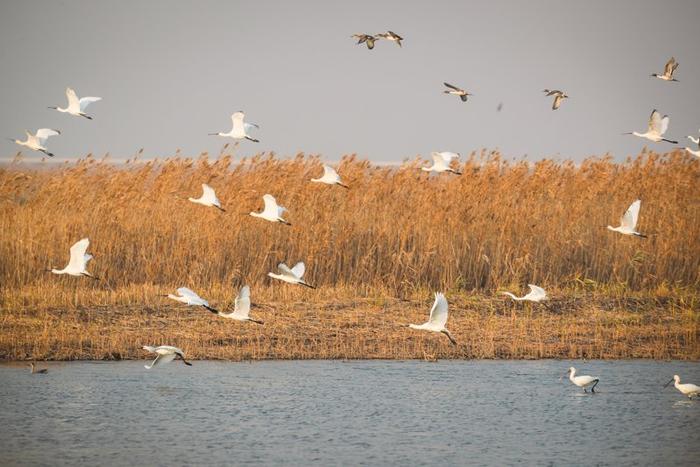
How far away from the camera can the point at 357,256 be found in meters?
16.6

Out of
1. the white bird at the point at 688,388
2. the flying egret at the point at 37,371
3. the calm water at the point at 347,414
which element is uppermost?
the white bird at the point at 688,388

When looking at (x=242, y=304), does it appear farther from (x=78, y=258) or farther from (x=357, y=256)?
(x=357, y=256)

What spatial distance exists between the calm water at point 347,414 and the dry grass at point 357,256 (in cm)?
92

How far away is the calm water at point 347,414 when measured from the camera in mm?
8781

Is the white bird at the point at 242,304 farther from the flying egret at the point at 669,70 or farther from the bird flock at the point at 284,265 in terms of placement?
the flying egret at the point at 669,70

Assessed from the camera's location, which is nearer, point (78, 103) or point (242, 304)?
point (242, 304)

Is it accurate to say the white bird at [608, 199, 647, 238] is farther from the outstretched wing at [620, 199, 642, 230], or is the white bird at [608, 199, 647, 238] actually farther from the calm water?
the calm water

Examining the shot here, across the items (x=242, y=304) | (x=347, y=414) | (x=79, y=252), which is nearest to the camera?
(x=347, y=414)

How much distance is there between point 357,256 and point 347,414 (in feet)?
21.6

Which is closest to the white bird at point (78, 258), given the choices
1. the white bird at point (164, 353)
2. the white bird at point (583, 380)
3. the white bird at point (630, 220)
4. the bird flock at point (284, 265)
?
the bird flock at point (284, 265)

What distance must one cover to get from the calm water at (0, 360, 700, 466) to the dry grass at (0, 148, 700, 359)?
92 cm

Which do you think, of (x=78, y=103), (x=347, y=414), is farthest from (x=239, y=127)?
(x=347, y=414)

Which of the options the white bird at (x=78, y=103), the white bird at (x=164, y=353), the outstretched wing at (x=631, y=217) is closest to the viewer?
the white bird at (x=164, y=353)

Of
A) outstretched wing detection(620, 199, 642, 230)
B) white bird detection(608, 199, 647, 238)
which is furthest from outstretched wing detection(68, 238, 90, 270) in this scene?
outstretched wing detection(620, 199, 642, 230)
